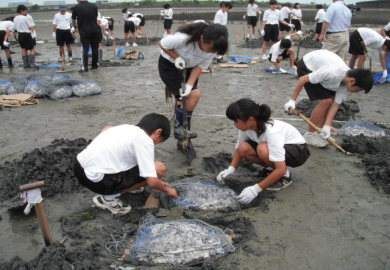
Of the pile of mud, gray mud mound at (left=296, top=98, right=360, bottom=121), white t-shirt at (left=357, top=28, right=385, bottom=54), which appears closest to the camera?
the pile of mud

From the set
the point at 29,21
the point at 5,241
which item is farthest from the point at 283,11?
the point at 5,241

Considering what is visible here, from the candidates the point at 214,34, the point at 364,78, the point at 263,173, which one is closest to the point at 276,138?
Result: the point at 263,173

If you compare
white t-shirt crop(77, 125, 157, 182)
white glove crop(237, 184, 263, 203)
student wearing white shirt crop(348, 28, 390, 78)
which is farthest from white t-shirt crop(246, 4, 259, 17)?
white t-shirt crop(77, 125, 157, 182)

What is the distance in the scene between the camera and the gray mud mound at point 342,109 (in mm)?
5207

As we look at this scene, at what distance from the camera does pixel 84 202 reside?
2947 mm

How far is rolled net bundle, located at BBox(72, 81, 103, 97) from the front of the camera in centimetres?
629

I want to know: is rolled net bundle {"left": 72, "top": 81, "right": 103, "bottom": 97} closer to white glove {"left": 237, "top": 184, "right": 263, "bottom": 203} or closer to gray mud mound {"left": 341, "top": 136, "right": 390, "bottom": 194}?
white glove {"left": 237, "top": 184, "right": 263, "bottom": 203}

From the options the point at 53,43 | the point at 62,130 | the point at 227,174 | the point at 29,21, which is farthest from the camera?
the point at 53,43

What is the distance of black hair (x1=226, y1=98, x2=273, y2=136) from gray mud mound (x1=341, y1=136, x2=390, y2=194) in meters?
1.41

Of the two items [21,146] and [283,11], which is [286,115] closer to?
[21,146]

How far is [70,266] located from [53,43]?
14609mm

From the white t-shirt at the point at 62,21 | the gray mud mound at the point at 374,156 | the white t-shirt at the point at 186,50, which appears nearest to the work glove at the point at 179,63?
the white t-shirt at the point at 186,50

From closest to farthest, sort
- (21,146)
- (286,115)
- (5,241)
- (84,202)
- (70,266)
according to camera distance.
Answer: (70,266)
(5,241)
(84,202)
(21,146)
(286,115)

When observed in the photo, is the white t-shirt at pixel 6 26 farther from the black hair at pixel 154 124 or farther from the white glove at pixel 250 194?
the white glove at pixel 250 194
